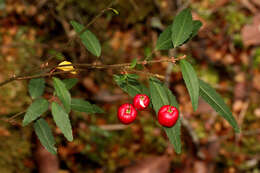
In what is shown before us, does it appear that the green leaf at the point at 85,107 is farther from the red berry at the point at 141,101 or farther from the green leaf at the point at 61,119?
the red berry at the point at 141,101

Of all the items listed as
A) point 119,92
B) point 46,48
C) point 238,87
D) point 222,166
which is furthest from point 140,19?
point 222,166

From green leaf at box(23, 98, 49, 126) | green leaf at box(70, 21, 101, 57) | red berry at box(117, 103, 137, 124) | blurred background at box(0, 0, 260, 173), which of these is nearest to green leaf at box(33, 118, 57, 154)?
green leaf at box(23, 98, 49, 126)

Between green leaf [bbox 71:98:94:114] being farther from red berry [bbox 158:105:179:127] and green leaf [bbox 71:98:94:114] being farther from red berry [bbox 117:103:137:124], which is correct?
red berry [bbox 158:105:179:127]

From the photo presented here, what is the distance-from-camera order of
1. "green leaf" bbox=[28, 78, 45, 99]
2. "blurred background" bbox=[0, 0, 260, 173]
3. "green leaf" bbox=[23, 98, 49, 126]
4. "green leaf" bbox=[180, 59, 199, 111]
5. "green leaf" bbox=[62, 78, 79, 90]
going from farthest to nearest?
"blurred background" bbox=[0, 0, 260, 173] → "green leaf" bbox=[28, 78, 45, 99] → "green leaf" bbox=[62, 78, 79, 90] → "green leaf" bbox=[23, 98, 49, 126] → "green leaf" bbox=[180, 59, 199, 111]

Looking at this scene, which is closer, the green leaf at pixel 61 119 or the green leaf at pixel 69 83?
the green leaf at pixel 61 119

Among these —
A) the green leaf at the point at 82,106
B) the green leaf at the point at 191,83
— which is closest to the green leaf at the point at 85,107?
the green leaf at the point at 82,106
